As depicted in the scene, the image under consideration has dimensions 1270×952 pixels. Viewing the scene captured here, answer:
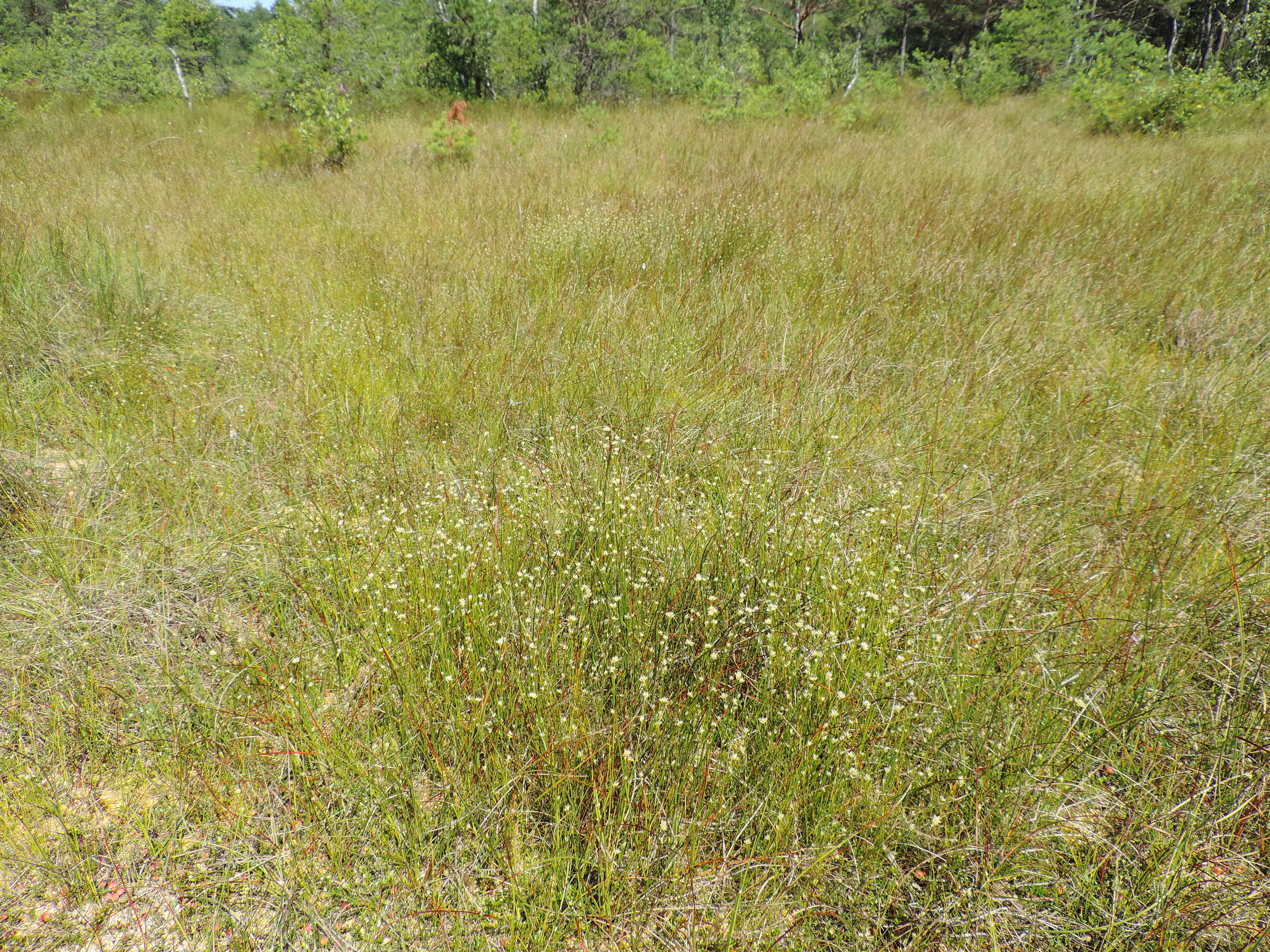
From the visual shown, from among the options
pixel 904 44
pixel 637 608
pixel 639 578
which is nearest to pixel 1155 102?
pixel 639 578

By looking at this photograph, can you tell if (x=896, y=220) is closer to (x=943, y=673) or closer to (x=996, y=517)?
(x=996, y=517)

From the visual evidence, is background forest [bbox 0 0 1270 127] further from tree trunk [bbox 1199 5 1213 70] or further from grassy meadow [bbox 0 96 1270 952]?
grassy meadow [bbox 0 96 1270 952]

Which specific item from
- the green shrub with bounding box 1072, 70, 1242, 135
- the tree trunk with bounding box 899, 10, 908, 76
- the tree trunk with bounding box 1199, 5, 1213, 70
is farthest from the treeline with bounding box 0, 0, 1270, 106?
the tree trunk with bounding box 899, 10, 908, 76

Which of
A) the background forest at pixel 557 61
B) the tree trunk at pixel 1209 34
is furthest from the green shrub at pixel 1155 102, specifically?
the tree trunk at pixel 1209 34

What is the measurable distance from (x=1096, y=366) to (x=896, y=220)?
2.36 meters

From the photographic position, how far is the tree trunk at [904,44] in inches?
1163

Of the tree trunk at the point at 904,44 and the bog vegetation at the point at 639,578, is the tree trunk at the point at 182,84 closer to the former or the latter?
the bog vegetation at the point at 639,578

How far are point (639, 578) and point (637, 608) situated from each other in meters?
0.14

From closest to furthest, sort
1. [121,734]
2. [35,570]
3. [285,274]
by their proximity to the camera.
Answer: [121,734] → [35,570] → [285,274]

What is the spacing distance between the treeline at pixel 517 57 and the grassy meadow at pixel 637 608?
635 cm

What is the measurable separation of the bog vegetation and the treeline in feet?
18.7

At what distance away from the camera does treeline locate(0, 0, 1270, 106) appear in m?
10.6

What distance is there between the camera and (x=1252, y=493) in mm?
2268

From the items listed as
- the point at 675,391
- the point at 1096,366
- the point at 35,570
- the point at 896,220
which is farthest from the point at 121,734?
the point at 896,220
